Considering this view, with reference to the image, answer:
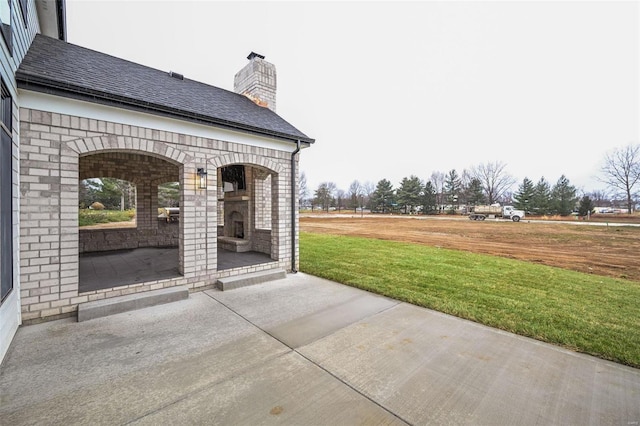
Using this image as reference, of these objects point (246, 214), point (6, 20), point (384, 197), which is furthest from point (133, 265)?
point (384, 197)

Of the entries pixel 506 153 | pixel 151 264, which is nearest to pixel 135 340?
pixel 151 264

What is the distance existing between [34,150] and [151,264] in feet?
11.5

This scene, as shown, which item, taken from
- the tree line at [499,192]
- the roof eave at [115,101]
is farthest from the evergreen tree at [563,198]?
the roof eave at [115,101]

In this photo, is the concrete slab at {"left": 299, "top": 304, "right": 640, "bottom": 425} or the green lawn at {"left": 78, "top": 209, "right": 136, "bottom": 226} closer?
the concrete slab at {"left": 299, "top": 304, "right": 640, "bottom": 425}

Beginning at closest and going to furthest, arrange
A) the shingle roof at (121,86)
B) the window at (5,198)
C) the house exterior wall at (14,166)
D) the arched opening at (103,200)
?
the window at (5,198) < the house exterior wall at (14,166) < the shingle roof at (121,86) < the arched opening at (103,200)

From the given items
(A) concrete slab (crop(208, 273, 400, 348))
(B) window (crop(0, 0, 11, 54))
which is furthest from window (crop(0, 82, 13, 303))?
(A) concrete slab (crop(208, 273, 400, 348))

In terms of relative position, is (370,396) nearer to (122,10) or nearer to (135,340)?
(135,340)

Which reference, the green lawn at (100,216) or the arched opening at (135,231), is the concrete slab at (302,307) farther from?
the green lawn at (100,216)

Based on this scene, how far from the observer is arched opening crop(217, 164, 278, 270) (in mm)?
8094

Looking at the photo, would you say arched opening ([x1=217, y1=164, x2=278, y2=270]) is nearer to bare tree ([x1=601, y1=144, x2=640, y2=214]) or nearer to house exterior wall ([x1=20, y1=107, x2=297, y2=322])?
house exterior wall ([x1=20, y1=107, x2=297, y2=322])

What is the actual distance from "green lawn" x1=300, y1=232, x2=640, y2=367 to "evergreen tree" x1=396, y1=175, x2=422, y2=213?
45832 mm

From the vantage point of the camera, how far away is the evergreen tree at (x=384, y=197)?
56.0m

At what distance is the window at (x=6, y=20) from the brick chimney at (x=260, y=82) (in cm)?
628

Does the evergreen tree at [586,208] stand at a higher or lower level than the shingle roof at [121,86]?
lower
